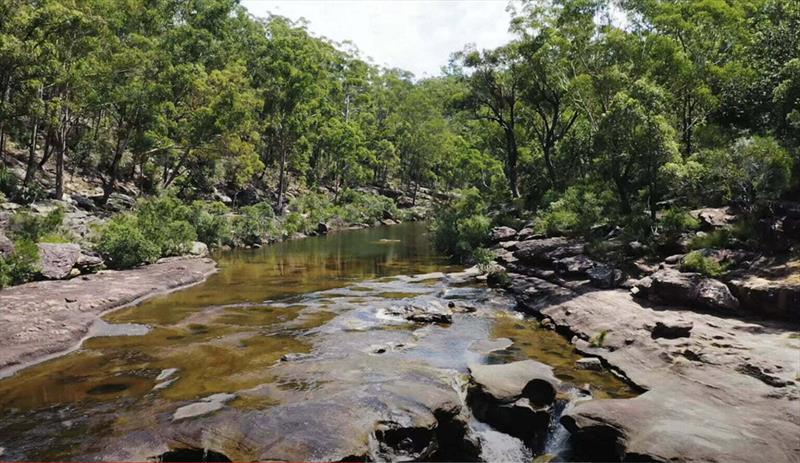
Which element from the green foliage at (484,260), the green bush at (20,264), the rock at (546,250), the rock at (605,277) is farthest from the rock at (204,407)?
the green foliage at (484,260)

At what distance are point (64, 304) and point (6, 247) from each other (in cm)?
441

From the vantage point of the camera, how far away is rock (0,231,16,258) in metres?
17.7

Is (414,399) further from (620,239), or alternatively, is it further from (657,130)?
(657,130)

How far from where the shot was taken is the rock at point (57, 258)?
60.7 feet

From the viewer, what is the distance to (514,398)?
9586 millimetres

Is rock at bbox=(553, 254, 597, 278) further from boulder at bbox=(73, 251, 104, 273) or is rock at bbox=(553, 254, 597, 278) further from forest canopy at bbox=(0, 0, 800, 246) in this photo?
boulder at bbox=(73, 251, 104, 273)

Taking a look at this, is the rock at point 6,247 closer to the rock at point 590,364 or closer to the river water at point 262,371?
the river water at point 262,371

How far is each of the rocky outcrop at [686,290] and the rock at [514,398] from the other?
6.54 m

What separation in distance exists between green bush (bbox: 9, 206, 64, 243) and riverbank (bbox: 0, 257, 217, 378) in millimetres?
2992

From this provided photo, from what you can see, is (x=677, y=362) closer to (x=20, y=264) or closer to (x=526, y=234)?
(x=526, y=234)

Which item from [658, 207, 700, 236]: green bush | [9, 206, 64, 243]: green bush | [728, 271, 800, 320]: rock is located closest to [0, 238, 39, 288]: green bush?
[9, 206, 64, 243]: green bush

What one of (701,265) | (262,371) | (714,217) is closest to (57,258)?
(262,371)

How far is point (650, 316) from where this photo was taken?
14.4m

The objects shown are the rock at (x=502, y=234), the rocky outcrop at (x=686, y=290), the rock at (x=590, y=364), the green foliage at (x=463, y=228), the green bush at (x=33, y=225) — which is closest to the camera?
the rock at (x=590, y=364)
